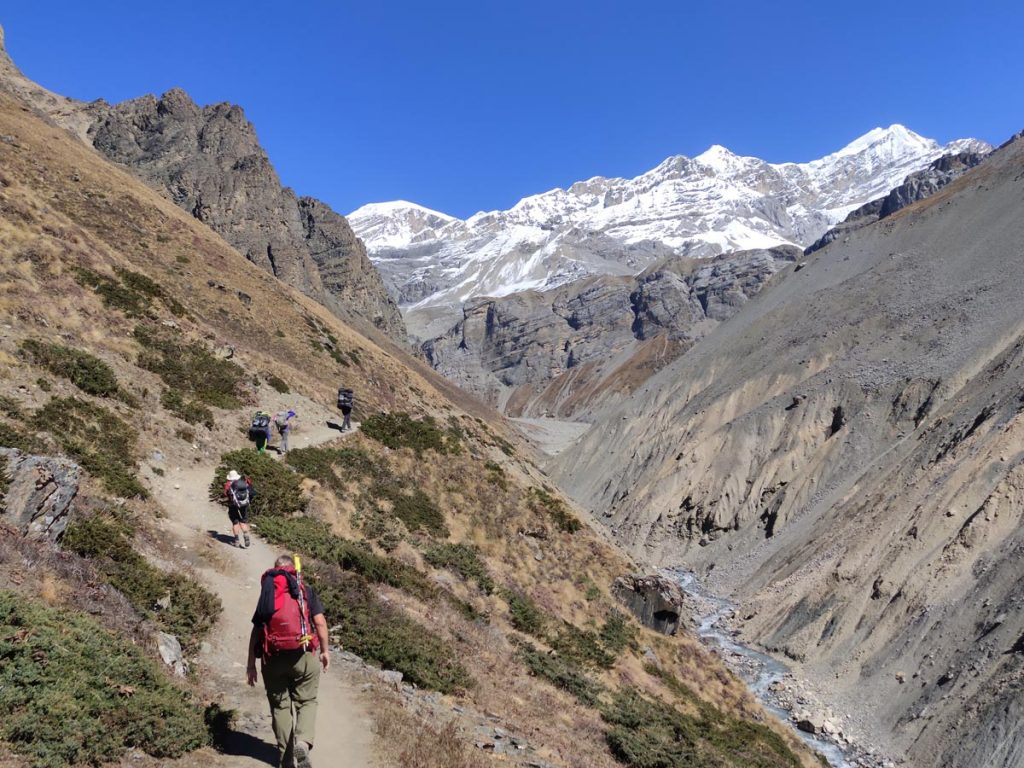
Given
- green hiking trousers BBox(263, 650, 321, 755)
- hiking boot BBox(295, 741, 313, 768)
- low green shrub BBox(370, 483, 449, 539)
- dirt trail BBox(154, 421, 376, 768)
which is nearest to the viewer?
hiking boot BBox(295, 741, 313, 768)

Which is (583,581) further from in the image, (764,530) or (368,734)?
(764,530)

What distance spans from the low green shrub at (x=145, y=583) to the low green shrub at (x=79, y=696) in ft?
5.61

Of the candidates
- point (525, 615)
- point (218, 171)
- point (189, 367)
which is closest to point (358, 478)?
point (525, 615)

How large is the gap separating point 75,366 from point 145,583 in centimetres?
969

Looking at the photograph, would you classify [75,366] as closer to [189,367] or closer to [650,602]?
[189,367]

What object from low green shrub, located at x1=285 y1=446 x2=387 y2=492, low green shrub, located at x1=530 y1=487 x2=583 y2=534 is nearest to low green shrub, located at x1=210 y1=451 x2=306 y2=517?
low green shrub, located at x1=285 y1=446 x2=387 y2=492

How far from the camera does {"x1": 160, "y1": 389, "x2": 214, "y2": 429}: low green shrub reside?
19.1m

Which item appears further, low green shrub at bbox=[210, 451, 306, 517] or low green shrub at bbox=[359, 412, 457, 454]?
low green shrub at bbox=[359, 412, 457, 454]

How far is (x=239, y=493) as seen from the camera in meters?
13.6

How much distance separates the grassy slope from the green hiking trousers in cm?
518

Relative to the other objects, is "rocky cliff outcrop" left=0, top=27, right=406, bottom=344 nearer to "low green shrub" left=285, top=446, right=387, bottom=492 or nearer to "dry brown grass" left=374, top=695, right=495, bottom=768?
"low green shrub" left=285, top=446, right=387, bottom=492

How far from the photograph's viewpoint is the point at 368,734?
8281mm

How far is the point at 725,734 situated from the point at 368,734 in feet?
43.7

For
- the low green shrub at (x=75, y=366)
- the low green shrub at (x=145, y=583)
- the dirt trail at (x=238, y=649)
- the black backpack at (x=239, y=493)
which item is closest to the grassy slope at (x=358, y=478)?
the low green shrub at (x=75, y=366)
